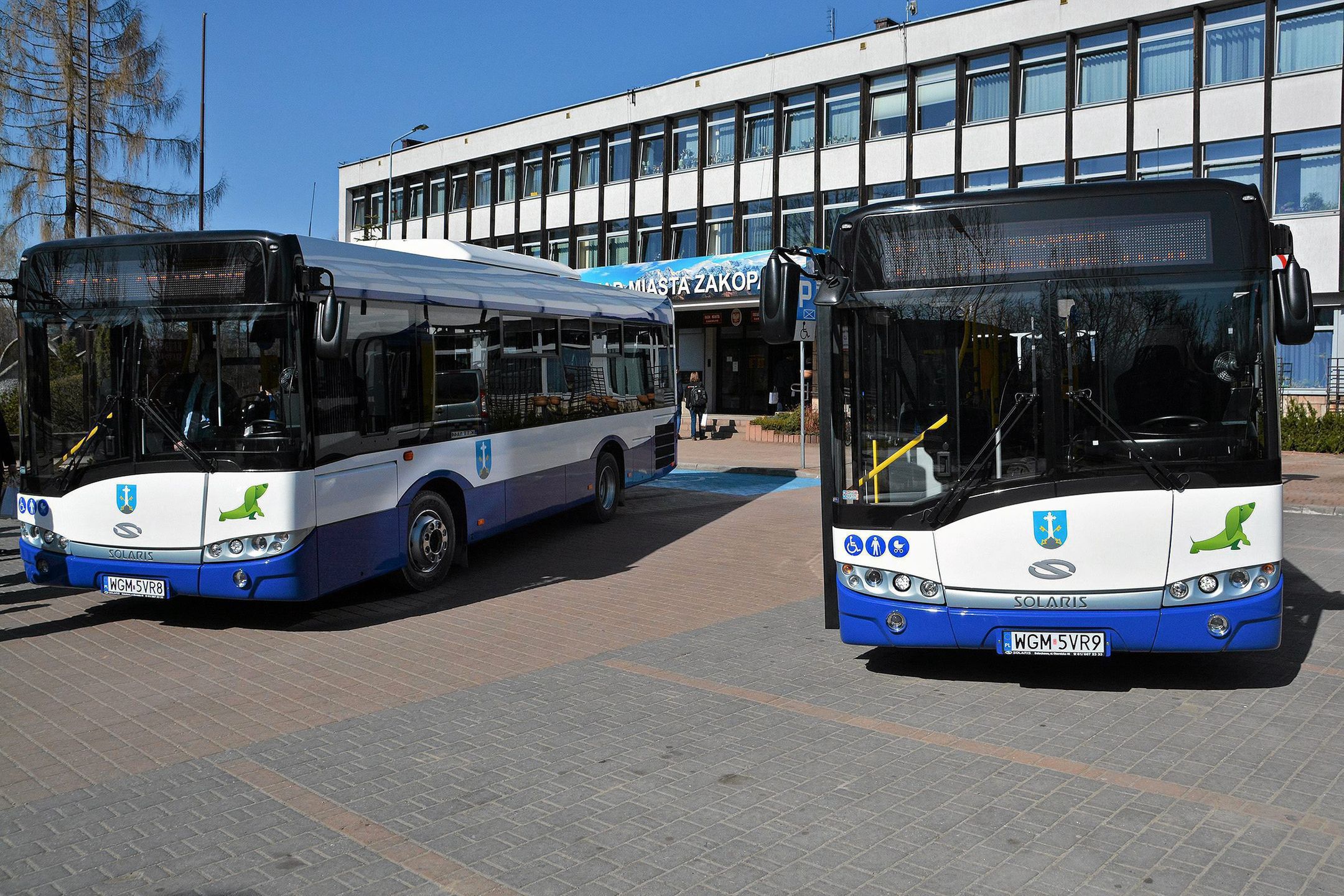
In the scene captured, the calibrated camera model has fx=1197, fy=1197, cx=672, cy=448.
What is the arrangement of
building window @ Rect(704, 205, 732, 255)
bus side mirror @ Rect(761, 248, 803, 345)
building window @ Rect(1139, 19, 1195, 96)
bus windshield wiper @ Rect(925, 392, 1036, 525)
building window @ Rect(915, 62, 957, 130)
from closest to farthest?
bus windshield wiper @ Rect(925, 392, 1036, 525), bus side mirror @ Rect(761, 248, 803, 345), building window @ Rect(1139, 19, 1195, 96), building window @ Rect(915, 62, 957, 130), building window @ Rect(704, 205, 732, 255)

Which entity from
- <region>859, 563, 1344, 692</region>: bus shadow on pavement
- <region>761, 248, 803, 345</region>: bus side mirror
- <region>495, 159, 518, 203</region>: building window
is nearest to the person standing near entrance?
<region>495, 159, 518, 203</region>: building window

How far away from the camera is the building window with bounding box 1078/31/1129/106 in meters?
31.2

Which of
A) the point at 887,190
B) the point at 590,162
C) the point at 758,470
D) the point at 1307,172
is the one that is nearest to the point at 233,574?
the point at 758,470

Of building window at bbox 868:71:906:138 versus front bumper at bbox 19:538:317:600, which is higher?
building window at bbox 868:71:906:138

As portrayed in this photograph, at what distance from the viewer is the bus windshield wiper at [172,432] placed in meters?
8.91

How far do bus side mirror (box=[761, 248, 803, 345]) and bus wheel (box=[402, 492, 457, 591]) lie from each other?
176 inches

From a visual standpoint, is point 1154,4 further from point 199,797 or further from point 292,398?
point 199,797

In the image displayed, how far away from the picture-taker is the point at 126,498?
9102 mm

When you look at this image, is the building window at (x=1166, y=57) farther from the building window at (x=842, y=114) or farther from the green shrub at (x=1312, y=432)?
the green shrub at (x=1312, y=432)

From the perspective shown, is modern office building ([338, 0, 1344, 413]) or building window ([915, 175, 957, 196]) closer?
modern office building ([338, 0, 1344, 413])

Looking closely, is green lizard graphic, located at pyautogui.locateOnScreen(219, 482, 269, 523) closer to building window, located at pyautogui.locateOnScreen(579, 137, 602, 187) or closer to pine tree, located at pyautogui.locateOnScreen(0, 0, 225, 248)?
pine tree, located at pyautogui.locateOnScreen(0, 0, 225, 248)

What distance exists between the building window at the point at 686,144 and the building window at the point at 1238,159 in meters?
16.6

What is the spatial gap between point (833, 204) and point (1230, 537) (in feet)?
103

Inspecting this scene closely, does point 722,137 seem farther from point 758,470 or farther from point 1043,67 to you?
point 758,470
